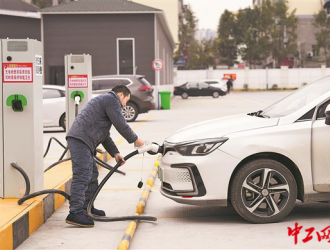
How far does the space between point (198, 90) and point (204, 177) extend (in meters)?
47.7

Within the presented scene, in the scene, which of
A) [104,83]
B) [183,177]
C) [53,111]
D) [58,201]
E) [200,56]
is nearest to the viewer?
[183,177]

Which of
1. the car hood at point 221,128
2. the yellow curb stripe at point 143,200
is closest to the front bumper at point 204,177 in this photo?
the car hood at point 221,128

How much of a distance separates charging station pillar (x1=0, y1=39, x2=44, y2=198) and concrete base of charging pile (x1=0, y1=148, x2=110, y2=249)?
0.28 m

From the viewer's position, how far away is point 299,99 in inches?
303

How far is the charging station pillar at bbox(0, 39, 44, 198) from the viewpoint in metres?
7.10

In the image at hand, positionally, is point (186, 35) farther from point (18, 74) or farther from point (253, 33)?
point (18, 74)

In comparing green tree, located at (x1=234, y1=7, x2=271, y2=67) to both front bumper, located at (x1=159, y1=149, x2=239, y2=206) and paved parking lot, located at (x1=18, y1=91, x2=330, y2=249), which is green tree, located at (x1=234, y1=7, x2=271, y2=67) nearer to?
paved parking lot, located at (x1=18, y1=91, x2=330, y2=249)

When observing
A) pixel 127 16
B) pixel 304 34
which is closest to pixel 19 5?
pixel 127 16

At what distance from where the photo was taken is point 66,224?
7.07 metres

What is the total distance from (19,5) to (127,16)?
6.38m

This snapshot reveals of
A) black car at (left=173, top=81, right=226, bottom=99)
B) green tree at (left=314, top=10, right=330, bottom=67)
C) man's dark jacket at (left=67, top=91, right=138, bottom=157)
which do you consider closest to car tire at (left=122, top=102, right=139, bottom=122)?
man's dark jacket at (left=67, top=91, right=138, bottom=157)

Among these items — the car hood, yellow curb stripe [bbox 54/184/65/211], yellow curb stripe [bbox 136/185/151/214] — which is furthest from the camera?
yellow curb stripe [bbox 54/184/65/211]

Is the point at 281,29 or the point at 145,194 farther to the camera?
the point at 281,29

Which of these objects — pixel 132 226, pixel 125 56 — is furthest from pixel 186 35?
pixel 132 226
